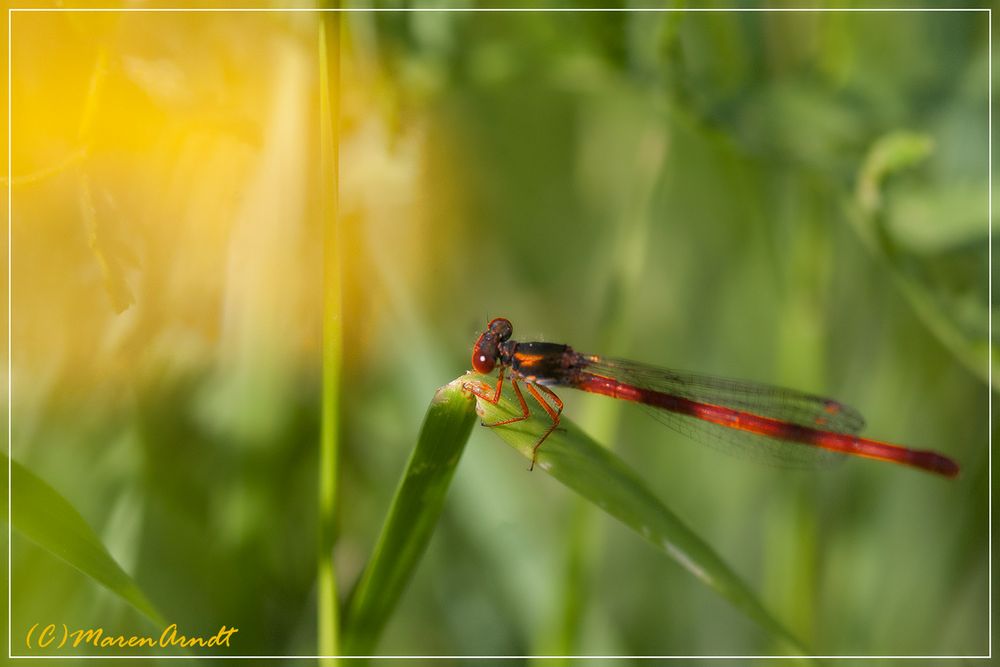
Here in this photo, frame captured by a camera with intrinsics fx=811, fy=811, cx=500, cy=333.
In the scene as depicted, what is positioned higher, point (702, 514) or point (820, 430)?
point (820, 430)

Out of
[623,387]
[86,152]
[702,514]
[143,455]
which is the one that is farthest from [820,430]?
[86,152]

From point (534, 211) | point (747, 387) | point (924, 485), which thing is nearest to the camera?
point (747, 387)

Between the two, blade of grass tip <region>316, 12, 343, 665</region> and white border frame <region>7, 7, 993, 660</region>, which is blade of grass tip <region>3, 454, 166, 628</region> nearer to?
white border frame <region>7, 7, 993, 660</region>

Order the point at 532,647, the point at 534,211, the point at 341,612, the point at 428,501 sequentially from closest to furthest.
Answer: the point at 428,501 → the point at 341,612 → the point at 532,647 → the point at 534,211

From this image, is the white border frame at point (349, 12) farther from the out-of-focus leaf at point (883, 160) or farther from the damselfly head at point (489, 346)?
the damselfly head at point (489, 346)

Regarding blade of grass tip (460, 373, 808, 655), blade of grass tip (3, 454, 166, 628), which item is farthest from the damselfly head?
blade of grass tip (3, 454, 166, 628)

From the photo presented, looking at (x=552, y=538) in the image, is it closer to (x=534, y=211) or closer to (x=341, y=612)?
Answer: (x=341, y=612)

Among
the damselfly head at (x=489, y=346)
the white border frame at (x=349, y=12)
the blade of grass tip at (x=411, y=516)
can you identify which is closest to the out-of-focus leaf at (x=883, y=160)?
the white border frame at (x=349, y=12)
